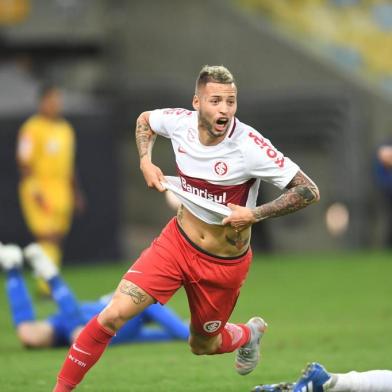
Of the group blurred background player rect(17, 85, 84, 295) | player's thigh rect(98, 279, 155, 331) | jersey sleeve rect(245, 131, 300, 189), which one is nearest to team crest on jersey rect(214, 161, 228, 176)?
jersey sleeve rect(245, 131, 300, 189)

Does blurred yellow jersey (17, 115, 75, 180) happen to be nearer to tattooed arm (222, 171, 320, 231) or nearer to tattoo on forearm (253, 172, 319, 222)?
tattooed arm (222, 171, 320, 231)

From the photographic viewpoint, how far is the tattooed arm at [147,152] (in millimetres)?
8422

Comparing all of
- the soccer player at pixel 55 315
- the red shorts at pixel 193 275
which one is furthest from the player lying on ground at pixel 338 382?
the soccer player at pixel 55 315

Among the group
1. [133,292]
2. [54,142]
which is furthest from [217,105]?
[54,142]

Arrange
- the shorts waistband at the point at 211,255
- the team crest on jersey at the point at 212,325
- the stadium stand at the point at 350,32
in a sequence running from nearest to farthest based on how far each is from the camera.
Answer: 1. the shorts waistband at the point at 211,255
2. the team crest on jersey at the point at 212,325
3. the stadium stand at the point at 350,32

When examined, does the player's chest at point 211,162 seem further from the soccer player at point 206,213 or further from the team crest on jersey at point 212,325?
the team crest on jersey at point 212,325

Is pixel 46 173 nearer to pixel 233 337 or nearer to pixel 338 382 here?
pixel 233 337

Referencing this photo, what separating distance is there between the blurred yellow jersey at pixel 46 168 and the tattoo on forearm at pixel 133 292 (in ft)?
31.3

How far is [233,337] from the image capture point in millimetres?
9250

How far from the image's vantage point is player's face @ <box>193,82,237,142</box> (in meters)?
8.28

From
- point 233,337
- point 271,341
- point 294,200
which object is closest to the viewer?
point 294,200

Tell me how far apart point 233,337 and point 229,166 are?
1486mm

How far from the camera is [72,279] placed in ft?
63.6

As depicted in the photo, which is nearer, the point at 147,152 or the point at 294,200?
the point at 294,200
